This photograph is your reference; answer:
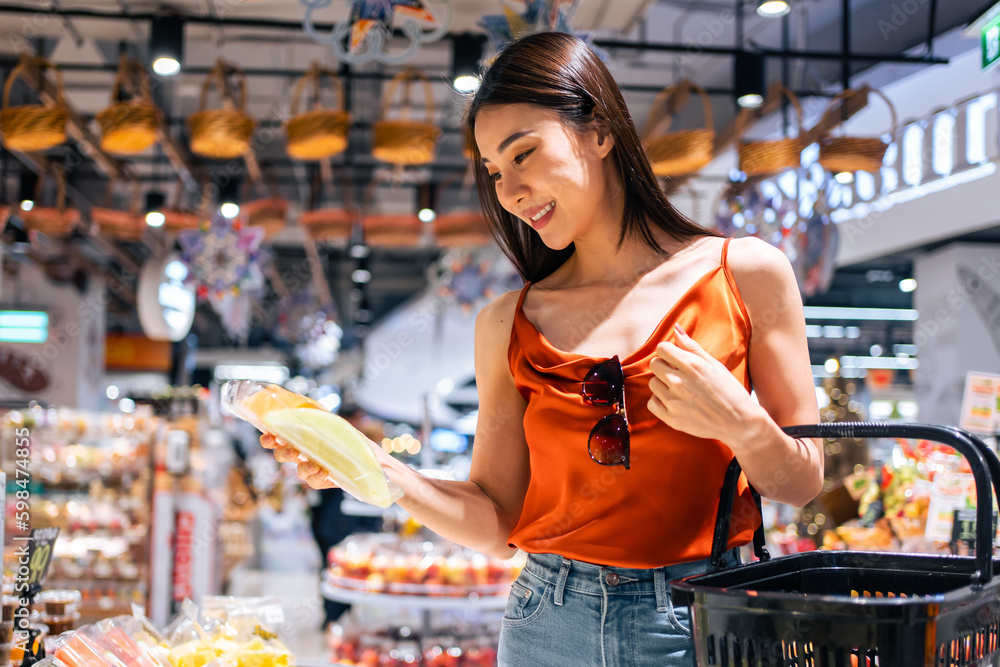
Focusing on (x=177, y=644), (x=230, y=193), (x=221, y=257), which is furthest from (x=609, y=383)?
(x=230, y=193)

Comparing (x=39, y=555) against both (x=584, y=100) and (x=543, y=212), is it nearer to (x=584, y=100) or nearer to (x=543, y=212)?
(x=543, y=212)

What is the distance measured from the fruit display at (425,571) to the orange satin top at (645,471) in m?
3.58

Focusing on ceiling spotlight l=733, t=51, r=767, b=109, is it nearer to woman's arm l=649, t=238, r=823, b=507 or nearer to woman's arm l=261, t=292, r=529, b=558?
woman's arm l=261, t=292, r=529, b=558

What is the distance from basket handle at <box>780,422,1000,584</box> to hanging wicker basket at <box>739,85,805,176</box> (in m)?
4.28

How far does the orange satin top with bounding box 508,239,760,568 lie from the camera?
1.19 metres

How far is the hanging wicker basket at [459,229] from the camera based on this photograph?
6.06m

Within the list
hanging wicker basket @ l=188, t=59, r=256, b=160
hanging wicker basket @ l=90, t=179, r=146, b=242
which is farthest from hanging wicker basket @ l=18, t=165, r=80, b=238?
hanging wicker basket @ l=188, t=59, r=256, b=160

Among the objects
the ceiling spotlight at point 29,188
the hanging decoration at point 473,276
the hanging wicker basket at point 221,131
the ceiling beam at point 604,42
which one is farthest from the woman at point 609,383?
the ceiling spotlight at point 29,188

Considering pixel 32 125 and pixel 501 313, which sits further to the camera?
pixel 32 125

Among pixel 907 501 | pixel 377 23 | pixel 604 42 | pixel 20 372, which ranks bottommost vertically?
pixel 907 501

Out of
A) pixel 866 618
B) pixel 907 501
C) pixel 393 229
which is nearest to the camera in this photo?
pixel 866 618

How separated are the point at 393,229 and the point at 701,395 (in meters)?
5.42

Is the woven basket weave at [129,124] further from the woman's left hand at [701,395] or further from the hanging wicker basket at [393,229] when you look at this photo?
the woman's left hand at [701,395]

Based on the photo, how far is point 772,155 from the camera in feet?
16.3
